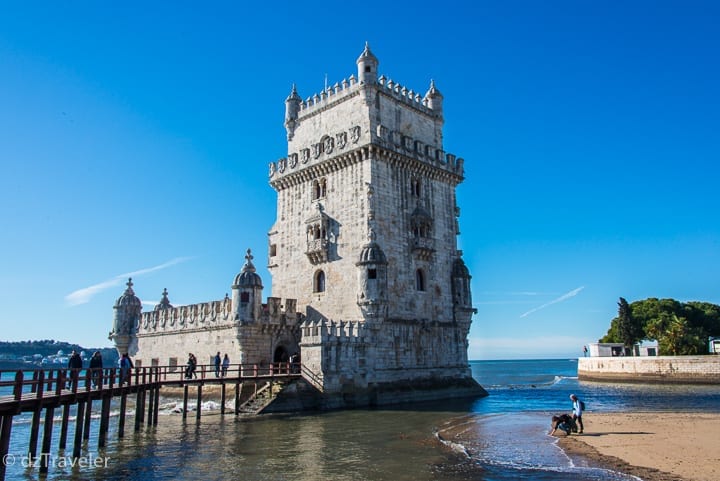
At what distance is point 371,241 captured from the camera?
37719 mm

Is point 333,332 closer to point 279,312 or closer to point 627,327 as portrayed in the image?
point 279,312

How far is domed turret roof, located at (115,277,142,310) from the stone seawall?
5313cm

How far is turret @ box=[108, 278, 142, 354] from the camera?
49.6 meters

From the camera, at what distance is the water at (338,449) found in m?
18.2

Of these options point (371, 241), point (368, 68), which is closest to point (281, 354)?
point (371, 241)

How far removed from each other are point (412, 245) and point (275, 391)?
1389 centimetres

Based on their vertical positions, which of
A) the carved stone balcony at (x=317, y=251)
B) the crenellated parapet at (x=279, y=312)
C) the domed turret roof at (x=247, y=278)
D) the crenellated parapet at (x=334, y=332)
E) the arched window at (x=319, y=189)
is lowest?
the crenellated parapet at (x=334, y=332)

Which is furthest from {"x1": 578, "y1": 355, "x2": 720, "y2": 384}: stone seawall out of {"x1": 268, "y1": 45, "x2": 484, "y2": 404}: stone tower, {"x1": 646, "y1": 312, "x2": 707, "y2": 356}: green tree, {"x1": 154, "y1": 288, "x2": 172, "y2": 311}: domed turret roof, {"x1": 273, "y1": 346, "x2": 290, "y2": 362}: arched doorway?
{"x1": 154, "y1": 288, "x2": 172, "y2": 311}: domed turret roof

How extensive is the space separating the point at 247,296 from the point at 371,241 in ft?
28.3

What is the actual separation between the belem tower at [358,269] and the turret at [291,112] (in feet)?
0.35

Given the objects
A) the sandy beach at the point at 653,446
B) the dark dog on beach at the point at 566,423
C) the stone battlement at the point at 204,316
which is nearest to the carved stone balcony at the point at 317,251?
the stone battlement at the point at 204,316

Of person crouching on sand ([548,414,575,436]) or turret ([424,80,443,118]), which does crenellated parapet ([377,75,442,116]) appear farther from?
person crouching on sand ([548,414,575,436])

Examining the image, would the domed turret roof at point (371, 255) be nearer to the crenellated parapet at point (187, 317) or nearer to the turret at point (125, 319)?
the crenellated parapet at point (187, 317)

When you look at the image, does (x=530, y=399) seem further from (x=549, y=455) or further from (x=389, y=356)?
(x=549, y=455)
